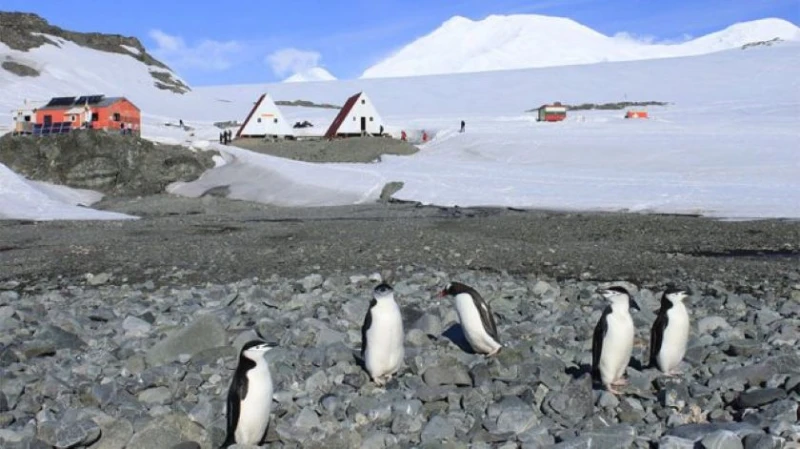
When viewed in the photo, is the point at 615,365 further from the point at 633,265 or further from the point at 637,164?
the point at 637,164

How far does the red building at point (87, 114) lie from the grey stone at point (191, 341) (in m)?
31.5

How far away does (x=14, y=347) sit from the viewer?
24.2ft

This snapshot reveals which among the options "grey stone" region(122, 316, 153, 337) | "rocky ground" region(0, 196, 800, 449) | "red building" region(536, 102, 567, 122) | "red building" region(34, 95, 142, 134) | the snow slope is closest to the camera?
"rocky ground" region(0, 196, 800, 449)

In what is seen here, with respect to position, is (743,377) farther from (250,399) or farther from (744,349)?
(250,399)

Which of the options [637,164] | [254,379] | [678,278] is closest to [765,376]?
[254,379]

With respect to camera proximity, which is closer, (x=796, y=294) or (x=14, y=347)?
(x=14, y=347)

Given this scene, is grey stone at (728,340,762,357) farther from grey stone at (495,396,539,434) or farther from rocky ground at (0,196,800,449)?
grey stone at (495,396,539,434)

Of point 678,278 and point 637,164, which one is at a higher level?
point 637,164

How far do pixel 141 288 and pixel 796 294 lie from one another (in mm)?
8180

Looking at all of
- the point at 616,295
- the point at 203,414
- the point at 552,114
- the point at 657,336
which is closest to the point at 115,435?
the point at 203,414

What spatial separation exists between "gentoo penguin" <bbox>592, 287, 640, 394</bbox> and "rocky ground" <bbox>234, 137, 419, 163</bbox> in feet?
97.7

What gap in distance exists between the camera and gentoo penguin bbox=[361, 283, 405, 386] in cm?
645

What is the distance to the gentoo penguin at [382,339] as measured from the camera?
645cm

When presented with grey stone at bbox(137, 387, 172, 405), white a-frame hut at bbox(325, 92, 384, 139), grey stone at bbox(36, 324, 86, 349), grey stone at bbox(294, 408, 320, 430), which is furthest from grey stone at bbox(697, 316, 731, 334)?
white a-frame hut at bbox(325, 92, 384, 139)
